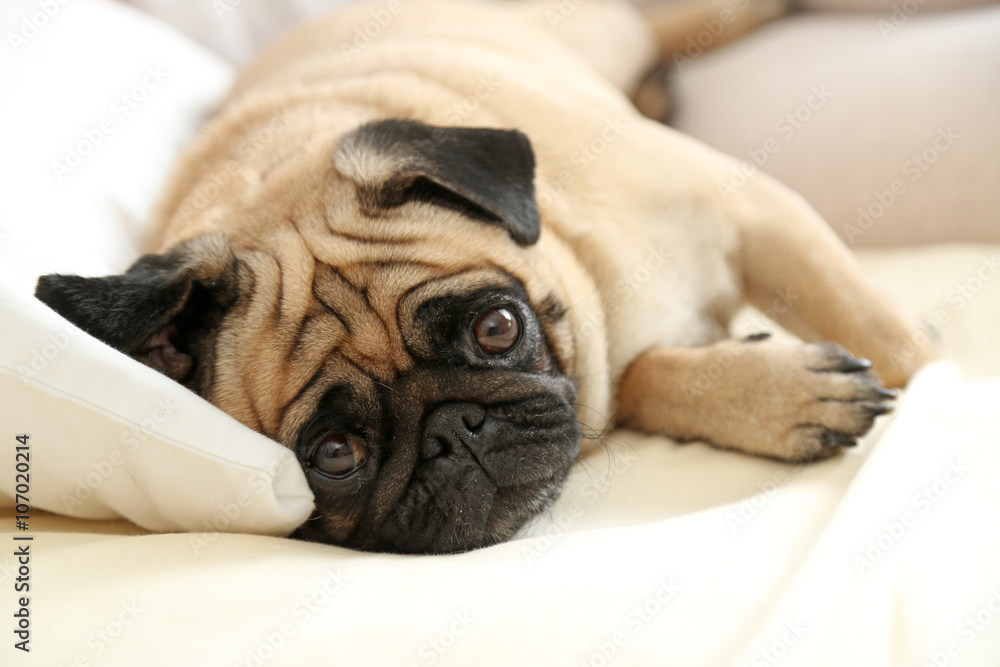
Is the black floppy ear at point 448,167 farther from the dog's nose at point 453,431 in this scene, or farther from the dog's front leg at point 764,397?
the dog's front leg at point 764,397

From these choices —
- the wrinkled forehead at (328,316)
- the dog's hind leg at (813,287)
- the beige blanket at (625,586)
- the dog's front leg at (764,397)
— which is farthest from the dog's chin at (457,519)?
the dog's hind leg at (813,287)

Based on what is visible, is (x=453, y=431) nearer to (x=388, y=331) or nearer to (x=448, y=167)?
(x=388, y=331)

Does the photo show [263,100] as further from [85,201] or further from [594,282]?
[594,282]

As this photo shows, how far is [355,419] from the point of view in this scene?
176 cm

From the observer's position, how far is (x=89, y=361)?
149 centimetres

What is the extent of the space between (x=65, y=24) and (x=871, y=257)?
3340 millimetres

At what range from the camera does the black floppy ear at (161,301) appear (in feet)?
5.29

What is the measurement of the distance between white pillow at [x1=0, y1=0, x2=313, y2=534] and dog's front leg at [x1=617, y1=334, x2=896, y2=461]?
3.33ft

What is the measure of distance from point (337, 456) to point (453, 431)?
11.0 inches

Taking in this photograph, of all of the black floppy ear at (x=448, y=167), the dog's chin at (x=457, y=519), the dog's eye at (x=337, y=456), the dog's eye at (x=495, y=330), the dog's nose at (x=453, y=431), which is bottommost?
the dog's chin at (x=457, y=519)

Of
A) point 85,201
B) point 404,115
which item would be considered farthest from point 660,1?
point 85,201

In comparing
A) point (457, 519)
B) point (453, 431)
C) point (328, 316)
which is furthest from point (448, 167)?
point (457, 519)

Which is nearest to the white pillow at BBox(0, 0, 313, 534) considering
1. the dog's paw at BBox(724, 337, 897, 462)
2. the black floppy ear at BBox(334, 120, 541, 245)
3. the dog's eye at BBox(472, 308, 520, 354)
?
the dog's eye at BBox(472, 308, 520, 354)

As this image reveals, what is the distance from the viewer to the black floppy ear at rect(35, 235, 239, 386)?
5.29ft
